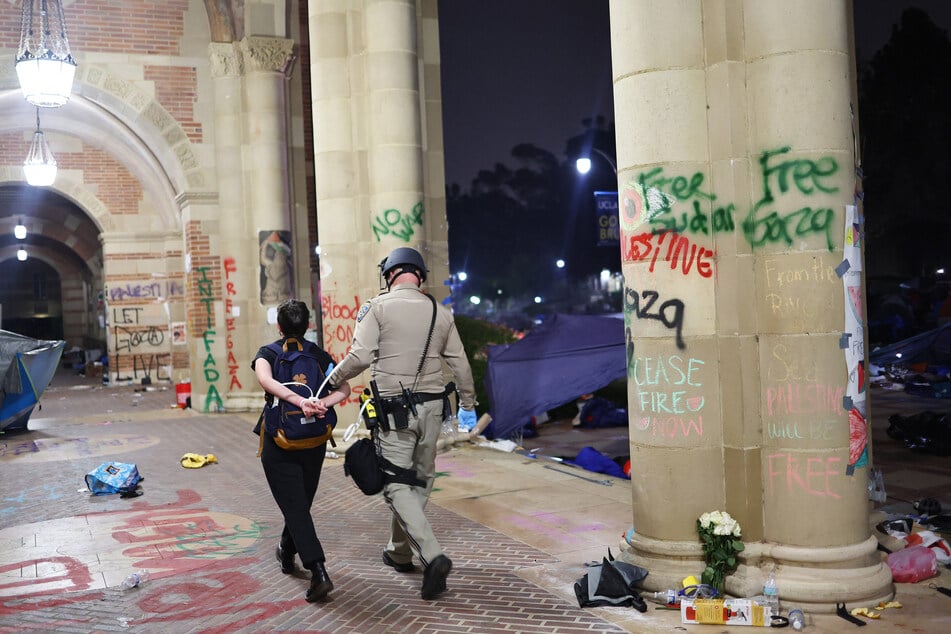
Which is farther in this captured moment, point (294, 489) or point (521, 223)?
point (521, 223)

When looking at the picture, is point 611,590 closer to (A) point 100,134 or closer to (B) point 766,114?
(B) point 766,114

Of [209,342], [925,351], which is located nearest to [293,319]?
[209,342]

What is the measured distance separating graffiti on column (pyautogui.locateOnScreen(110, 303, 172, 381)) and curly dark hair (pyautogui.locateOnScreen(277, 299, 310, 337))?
2178 cm

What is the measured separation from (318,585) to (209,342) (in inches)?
527

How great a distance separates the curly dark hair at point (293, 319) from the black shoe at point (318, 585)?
1471 millimetres

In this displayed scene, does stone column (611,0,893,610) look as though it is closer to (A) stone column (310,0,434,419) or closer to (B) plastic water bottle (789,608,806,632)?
(B) plastic water bottle (789,608,806,632)

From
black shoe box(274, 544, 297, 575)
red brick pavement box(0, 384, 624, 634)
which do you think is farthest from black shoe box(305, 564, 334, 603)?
black shoe box(274, 544, 297, 575)

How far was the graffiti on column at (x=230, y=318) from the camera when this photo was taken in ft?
58.2

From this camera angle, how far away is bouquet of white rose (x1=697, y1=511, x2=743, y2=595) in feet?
17.5

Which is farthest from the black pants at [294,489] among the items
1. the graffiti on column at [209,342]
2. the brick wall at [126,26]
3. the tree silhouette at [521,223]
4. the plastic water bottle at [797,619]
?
the tree silhouette at [521,223]

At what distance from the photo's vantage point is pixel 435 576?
5488 mm

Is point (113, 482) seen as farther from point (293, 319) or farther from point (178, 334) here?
point (178, 334)

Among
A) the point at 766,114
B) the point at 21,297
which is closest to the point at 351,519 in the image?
the point at 766,114

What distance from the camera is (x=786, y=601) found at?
5.12 meters
